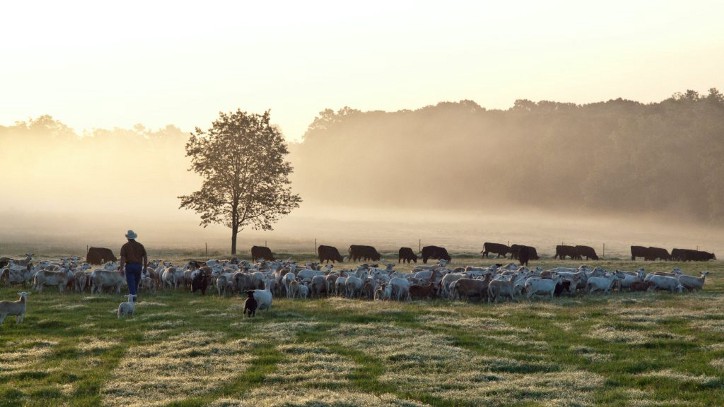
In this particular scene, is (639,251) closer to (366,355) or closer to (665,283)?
(665,283)

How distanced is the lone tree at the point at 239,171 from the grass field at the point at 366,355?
43.4 metres

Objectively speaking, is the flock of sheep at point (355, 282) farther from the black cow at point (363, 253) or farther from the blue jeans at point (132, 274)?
the black cow at point (363, 253)

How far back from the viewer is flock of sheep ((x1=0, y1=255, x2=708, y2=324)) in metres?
35.8

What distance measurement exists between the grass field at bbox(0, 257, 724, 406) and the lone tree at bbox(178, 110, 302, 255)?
4336cm

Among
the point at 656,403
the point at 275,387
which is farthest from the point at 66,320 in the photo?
the point at 656,403

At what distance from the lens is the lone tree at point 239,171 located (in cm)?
7569

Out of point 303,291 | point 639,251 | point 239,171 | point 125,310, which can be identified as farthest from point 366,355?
point 639,251

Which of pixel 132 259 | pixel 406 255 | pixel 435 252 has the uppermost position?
pixel 435 252

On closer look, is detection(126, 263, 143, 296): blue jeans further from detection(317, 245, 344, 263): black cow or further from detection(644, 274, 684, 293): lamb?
detection(317, 245, 344, 263): black cow

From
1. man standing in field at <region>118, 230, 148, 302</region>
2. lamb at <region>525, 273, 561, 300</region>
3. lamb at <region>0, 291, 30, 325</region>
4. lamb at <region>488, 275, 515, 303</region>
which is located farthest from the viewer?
lamb at <region>525, 273, 561, 300</region>

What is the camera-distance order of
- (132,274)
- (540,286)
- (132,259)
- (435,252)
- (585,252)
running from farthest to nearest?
(585,252) → (435,252) → (540,286) → (132,274) → (132,259)

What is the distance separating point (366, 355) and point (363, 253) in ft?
167

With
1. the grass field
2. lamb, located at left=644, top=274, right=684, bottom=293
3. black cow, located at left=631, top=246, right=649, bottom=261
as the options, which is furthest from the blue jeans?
black cow, located at left=631, top=246, right=649, bottom=261

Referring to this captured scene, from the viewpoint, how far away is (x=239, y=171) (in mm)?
76562
